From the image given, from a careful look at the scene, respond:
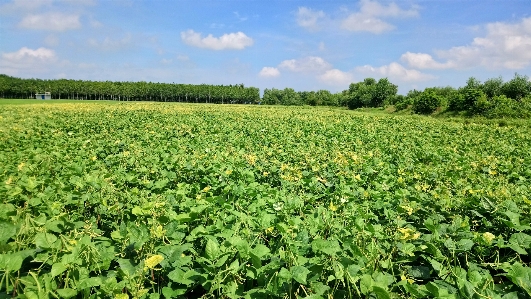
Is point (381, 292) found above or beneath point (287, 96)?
beneath

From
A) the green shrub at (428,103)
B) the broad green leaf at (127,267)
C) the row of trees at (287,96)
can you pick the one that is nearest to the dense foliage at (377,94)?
the green shrub at (428,103)

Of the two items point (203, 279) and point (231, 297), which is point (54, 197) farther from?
point (231, 297)

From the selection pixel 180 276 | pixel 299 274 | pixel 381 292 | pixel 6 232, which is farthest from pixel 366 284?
pixel 6 232

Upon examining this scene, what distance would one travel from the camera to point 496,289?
230 centimetres

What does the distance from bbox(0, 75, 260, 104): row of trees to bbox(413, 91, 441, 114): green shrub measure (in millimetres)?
96572

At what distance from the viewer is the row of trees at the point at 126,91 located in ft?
344

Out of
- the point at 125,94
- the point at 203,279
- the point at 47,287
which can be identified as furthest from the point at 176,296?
the point at 125,94

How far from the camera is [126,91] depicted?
374ft

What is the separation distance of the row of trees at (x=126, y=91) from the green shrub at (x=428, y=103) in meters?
96.6

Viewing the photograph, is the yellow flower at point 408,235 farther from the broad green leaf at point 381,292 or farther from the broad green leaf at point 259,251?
the broad green leaf at point 259,251

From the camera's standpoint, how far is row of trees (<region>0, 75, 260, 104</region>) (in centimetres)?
10488

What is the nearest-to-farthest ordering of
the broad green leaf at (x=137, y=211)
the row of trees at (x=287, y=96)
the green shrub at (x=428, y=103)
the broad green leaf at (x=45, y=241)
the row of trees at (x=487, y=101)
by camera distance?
the broad green leaf at (x=45, y=241)
the broad green leaf at (x=137, y=211)
the row of trees at (x=487, y=101)
the green shrub at (x=428, y=103)
the row of trees at (x=287, y=96)

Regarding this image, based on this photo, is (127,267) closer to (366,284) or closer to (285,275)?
(285,275)

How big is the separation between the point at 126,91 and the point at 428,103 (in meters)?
106
